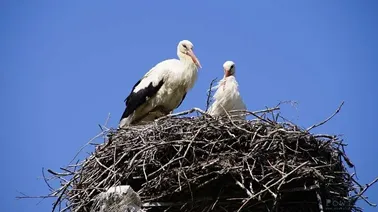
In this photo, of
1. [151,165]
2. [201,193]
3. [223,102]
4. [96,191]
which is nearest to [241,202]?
[201,193]

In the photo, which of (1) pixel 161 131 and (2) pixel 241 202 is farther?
(1) pixel 161 131

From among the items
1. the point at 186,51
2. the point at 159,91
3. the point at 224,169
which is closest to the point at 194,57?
the point at 186,51

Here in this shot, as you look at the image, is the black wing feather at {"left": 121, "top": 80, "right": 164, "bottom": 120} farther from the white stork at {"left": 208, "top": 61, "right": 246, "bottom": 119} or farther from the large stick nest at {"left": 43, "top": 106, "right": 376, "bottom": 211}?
the large stick nest at {"left": 43, "top": 106, "right": 376, "bottom": 211}

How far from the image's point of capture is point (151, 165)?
6105 millimetres

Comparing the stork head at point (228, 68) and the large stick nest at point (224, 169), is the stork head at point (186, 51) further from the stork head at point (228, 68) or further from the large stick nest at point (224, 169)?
the large stick nest at point (224, 169)

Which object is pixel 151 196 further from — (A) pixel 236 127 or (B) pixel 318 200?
(B) pixel 318 200

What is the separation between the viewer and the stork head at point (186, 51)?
818cm

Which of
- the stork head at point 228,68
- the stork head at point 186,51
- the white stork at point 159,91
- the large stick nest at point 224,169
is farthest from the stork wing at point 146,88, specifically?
the large stick nest at point 224,169

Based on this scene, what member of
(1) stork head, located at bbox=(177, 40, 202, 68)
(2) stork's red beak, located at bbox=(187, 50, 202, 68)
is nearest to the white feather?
(2) stork's red beak, located at bbox=(187, 50, 202, 68)

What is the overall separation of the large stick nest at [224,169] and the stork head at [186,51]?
1.88 metres

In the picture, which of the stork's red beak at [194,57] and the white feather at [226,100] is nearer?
the white feather at [226,100]

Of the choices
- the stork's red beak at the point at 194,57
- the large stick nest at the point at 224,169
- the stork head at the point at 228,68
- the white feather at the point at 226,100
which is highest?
the stork's red beak at the point at 194,57

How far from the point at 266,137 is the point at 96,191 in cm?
137

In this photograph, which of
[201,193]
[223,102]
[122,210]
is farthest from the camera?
[223,102]
